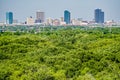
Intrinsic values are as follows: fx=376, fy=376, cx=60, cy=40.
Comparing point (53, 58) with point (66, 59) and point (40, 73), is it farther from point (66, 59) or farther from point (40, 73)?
point (40, 73)

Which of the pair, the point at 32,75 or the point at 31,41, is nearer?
the point at 32,75

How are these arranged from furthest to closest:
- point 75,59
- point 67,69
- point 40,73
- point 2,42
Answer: point 2,42 < point 75,59 < point 67,69 < point 40,73

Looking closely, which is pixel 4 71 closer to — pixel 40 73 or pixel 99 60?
pixel 40 73

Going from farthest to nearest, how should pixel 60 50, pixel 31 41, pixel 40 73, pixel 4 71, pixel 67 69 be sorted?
pixel 31 41 → pixel 60 50 → pixel 67 69 → pixel 4 71 → pixel 40 73

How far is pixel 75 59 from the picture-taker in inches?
1224

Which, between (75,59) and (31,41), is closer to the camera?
(75,59)

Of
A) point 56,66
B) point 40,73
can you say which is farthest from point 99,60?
point 40,73

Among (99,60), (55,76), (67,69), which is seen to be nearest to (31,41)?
(99,60)

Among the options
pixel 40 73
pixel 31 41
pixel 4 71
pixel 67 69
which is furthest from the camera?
pixel 31 41

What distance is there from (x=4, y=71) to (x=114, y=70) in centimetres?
783

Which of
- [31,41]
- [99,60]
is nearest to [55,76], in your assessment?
[99,60]

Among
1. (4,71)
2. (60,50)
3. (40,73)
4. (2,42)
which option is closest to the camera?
(40,73)

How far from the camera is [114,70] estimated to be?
27047 millimetres

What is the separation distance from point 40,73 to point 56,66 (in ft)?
20.5
